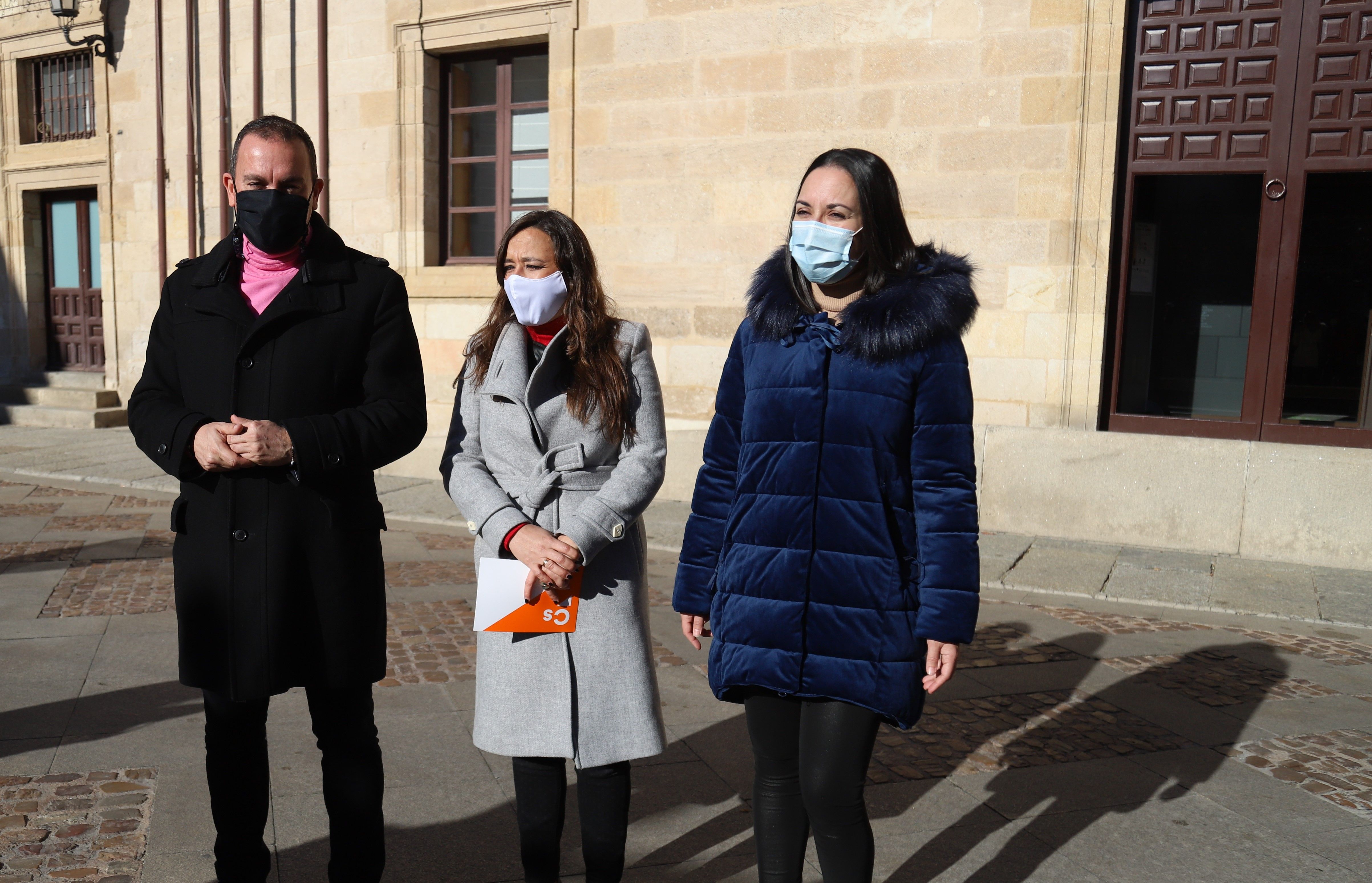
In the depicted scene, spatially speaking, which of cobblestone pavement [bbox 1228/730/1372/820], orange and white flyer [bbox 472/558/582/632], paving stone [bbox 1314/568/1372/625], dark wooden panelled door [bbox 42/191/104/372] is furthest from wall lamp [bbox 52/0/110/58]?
cobblestone pavement [bbox 1228/730/1372/820]

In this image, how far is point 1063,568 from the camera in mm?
6898

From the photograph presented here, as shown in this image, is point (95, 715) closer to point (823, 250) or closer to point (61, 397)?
point (823, 250)

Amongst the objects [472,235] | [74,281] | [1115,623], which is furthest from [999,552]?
[74,281]

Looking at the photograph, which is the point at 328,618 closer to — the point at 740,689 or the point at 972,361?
the point at 740,689

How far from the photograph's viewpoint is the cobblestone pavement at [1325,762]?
361 centimetres

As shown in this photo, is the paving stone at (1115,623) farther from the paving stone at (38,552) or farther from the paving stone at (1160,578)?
the paving stone at (38,552)

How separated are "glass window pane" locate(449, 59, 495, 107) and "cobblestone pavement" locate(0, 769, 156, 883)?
8.75 metres

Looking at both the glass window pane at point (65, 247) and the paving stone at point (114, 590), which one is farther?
the glass window pane at point (65, 247)

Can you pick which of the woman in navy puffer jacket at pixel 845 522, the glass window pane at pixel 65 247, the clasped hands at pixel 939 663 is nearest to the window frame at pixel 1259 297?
the woman in navy puffer jacket at pixel 845 522

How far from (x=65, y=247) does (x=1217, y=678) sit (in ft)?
48.9

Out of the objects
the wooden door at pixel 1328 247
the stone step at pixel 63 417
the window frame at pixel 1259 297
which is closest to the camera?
the wooden door at pixel 1328 247

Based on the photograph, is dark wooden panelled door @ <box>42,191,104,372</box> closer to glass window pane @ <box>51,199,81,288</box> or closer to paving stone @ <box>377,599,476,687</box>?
glass window pane @ <box>51,199,81,288</box>

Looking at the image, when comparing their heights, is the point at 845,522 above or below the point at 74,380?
above

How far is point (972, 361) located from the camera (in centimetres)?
826
